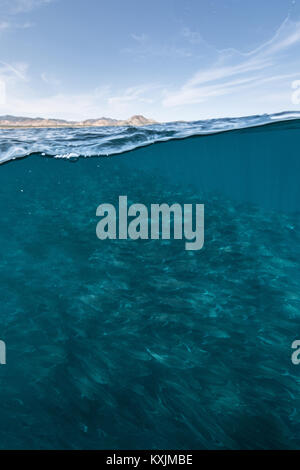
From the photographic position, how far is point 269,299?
294 inches

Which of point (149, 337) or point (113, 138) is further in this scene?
point (113, 138)

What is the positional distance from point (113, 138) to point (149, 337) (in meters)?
9.76

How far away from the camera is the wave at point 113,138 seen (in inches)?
519

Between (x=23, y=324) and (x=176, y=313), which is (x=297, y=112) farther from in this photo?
(x=23, y=324)

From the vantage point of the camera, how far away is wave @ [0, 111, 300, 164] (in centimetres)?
1318

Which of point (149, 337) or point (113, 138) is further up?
point (113, 138)

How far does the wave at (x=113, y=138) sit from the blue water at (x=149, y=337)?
11.4ft

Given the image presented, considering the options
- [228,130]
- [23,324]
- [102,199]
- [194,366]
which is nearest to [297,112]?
[228,130]

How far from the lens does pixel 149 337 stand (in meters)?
6.24

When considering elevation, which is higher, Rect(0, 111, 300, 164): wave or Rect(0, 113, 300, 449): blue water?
Rect(0, 111, 300, 164): wave

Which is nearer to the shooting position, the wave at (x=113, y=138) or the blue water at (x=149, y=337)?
the blue water at (x=149, y=337)

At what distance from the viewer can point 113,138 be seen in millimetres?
13172

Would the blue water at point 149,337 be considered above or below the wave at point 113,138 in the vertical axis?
below

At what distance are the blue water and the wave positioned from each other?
11.4ft
